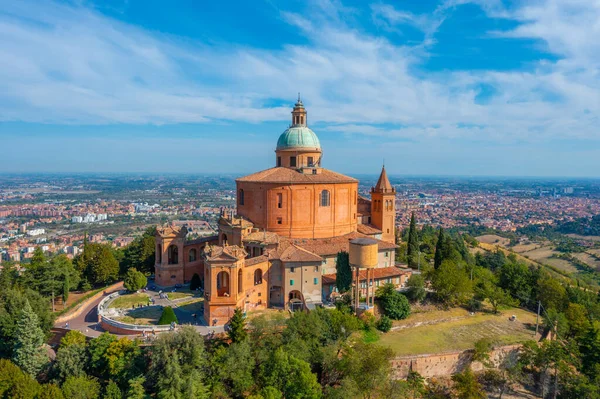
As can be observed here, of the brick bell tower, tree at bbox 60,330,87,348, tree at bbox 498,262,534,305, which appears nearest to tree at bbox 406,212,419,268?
the brick bell tower

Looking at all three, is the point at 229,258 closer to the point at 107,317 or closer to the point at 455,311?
the point at 107,317

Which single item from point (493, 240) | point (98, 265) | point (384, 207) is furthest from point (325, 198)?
point (493, 240)

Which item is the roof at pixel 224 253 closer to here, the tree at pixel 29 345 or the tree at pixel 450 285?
the tree at pixel 29 345

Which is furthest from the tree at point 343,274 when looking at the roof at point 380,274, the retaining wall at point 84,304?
→ the retaining wall at point 84,304

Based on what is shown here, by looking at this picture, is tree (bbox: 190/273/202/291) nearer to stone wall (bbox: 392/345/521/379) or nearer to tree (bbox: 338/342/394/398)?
tree (bbox: 338/342/394/398)

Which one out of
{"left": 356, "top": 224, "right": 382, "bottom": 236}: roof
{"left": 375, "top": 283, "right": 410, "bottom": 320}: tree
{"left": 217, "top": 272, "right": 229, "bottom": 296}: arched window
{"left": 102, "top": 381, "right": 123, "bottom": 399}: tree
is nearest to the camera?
{"left": 102, "top": 381, "right": 123, "bottom": 399}: tree

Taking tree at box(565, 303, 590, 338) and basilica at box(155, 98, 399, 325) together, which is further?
tree at box(565, 303, 590, 338)

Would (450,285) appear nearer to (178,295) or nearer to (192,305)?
(192,305)
